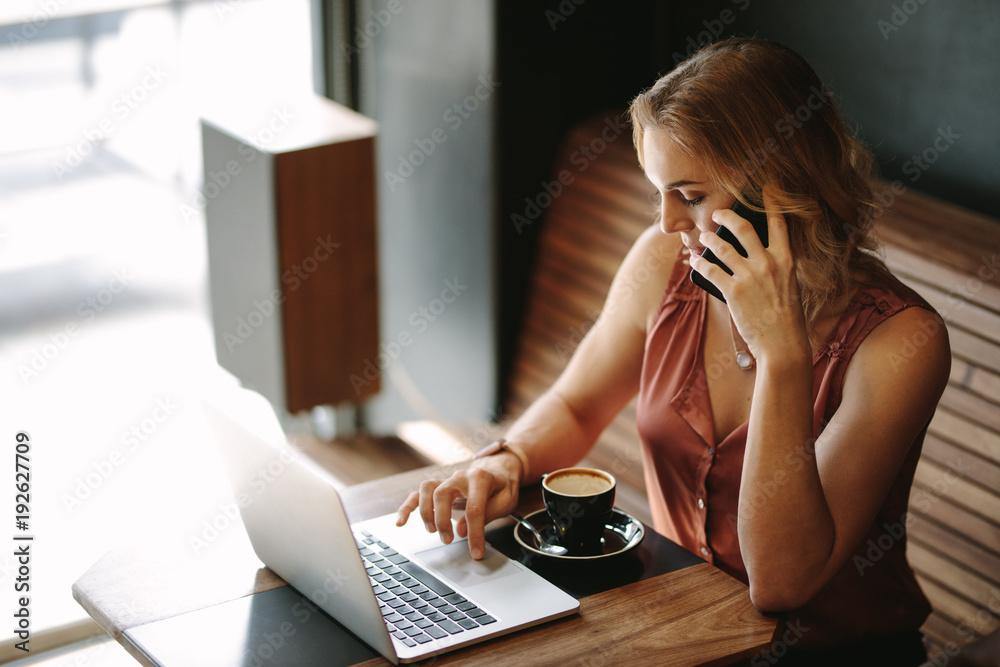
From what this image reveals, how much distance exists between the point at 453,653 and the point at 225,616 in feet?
0.95

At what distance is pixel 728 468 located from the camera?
1.65 metres

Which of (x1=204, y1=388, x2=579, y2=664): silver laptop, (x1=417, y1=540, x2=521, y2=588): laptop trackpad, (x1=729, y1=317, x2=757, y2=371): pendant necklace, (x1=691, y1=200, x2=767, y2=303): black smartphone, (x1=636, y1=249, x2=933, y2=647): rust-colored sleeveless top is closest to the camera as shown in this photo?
(x1=204, y1=388, x2=579, y2=664): silver laptop

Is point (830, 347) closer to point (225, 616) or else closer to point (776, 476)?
point (776, 476)

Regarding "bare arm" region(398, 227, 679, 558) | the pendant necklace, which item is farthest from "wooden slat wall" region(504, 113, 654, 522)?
the pendant necklace

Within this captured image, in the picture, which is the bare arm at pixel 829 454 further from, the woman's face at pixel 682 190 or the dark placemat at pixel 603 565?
the woman's face at pixel 682 190

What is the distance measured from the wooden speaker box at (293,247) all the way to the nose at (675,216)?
1549mm

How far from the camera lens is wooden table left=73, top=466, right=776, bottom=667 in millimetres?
1227

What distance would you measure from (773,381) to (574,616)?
0.40 meters

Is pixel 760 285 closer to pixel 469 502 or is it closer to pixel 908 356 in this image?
pixel 908 356

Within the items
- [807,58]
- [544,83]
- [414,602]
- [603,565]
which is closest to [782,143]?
[603,565]

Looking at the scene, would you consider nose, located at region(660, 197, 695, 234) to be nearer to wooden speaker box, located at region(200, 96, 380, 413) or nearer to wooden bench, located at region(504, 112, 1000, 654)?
wooden bench, located at region(504, 112, 1000, 654)

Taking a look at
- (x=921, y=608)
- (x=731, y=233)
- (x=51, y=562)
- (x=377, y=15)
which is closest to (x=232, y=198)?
(x=377, y=15)

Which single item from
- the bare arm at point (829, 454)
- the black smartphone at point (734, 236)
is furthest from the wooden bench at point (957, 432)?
the black smartphone at point (734, 236)

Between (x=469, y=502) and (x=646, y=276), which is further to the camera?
(x=646, y=276)
